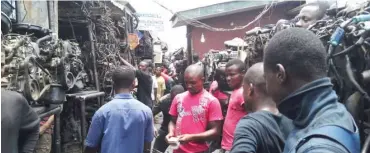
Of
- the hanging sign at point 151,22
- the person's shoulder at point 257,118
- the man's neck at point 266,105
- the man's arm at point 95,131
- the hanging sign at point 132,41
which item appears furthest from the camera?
the hanging sign at point 132,41

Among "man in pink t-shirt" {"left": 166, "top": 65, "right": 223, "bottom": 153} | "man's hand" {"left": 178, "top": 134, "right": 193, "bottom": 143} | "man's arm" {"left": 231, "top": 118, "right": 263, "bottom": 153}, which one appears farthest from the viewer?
"man in pink t-shirt" {"left": 166, "top": 65, "right": 223, "bottom": 153}

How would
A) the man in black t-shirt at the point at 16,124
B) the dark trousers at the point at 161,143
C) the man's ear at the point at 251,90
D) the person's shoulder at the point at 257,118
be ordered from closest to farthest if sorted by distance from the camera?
the person's shoulder at the point at 257,118, the man's ear at the point at 251,90, the man in black t-shirt at the point at 16,124, the dark trousers at the point at 161,143

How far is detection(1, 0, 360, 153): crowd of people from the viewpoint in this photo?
1.56 m

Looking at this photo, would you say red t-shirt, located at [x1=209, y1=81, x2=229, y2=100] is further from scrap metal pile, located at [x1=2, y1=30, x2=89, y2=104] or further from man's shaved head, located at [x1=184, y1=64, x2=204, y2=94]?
scrap metal pile, located at [x1=2, y1=30, x2=89, y2=104]

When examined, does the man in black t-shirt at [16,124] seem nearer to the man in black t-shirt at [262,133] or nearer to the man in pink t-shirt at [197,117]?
the man in pink t-shirt at [197,117]

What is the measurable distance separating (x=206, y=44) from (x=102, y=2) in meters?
8.68

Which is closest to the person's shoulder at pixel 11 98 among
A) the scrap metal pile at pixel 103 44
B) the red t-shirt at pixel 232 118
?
the red t-shirt at pixel 232 118

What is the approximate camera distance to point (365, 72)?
3068 millimetres

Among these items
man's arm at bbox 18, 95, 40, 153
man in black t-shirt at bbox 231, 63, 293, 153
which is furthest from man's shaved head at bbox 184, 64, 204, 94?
man in black t-shirt at bbox 231, 63, 293, 153

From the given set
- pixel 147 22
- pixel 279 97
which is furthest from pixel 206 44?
pixel 279 97

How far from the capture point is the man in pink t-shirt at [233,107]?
4.16 meters

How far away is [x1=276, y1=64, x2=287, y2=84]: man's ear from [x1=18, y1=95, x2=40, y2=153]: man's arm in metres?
2.24

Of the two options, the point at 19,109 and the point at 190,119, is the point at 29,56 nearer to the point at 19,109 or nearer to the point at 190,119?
the point at 19,109

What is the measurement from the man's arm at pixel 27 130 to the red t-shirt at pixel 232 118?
1.93 metres
